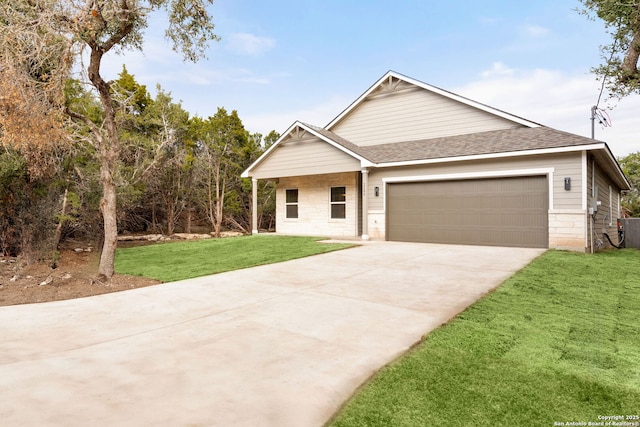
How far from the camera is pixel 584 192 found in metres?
9.73

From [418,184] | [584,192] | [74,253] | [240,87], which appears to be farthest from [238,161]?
[584,192]

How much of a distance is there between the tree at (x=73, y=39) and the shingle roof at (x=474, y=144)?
311 inches

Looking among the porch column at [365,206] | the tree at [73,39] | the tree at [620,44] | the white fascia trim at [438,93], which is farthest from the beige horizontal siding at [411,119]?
the tree at [73,39]

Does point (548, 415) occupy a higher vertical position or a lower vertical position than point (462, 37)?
lower

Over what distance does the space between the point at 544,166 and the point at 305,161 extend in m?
8.38

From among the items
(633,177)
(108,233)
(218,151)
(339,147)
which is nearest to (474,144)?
(339,147)

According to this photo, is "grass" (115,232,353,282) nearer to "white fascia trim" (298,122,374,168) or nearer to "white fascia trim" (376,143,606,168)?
"white fascia trim" (298,122,374,168)

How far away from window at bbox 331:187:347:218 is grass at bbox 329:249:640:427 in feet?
34.3

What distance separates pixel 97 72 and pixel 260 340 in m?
6.56

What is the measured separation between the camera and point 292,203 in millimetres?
16734

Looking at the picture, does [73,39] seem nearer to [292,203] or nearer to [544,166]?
[292,203]

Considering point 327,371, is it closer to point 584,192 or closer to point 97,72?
point 97,72

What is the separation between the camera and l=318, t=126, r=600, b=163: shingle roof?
10.4 metres

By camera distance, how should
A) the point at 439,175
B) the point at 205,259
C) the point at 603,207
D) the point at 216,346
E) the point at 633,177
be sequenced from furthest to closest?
the point at 633,177 < the point at 603,207 < the point at 439,175 < the point at 205,259 < the point at 216,346
